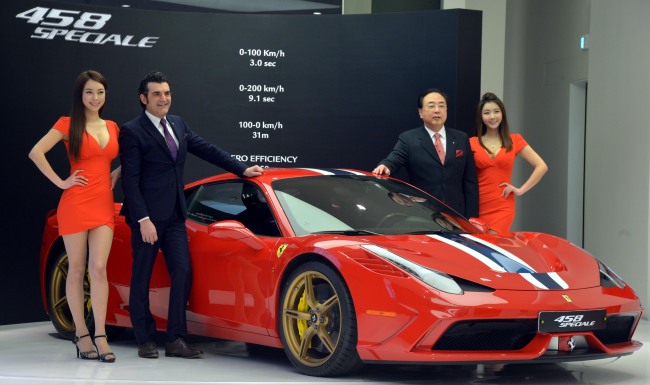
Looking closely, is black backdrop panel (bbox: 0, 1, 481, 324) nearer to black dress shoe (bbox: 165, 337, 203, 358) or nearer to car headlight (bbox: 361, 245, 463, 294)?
black dress shoe (bbox: 165, 337, 203, 358)

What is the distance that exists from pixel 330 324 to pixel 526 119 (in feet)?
28.8

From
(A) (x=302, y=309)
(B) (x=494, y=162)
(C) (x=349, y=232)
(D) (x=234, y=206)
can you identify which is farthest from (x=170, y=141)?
(B) (x=494, y=162)

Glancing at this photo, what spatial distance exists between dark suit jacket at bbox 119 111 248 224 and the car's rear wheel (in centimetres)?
108

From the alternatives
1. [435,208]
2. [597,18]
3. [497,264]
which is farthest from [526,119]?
[497,264]

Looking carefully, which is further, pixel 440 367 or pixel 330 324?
pixel 440 367

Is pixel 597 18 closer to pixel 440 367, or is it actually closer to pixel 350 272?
pixel 440 367

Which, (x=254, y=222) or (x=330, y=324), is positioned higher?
(x=254, y=222)

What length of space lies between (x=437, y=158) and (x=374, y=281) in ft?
8.20

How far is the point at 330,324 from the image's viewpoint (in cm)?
537

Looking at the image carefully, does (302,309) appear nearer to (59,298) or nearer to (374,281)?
(374,281)

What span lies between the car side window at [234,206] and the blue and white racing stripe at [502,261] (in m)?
0.96

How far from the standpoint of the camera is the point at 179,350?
20.5ft

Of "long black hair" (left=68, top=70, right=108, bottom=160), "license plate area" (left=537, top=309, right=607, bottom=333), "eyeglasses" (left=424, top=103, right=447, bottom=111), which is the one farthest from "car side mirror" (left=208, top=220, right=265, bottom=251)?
"eyeglasses" (left=424, top=103, right=447, bottom=111)

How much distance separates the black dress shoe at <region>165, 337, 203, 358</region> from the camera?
6.25m
